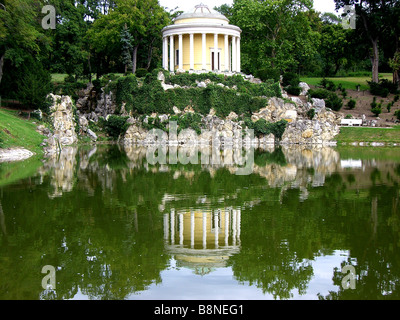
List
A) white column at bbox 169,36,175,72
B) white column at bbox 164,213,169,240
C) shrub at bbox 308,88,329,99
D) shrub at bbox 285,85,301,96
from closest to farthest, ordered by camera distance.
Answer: white column at bbox 164,213,169,240 → shrub at bbox 308,88,329,99 → shrub at bbox 285,85,301,96 → white column at bbox 169,36,175,72

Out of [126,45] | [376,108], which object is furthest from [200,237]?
[126,45]

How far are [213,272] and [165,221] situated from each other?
13.6ft

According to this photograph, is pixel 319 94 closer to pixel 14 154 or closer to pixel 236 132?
pixel 236 132

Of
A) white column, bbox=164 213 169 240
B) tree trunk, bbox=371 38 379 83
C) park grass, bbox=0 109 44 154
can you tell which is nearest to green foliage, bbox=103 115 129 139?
park grass, bbox=0 109 44 154

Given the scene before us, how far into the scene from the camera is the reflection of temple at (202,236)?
998cm

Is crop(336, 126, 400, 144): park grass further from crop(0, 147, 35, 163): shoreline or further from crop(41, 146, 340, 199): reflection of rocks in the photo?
crop(0, 147, 35, 163): shoreline

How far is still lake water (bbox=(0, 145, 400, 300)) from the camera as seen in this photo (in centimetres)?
842

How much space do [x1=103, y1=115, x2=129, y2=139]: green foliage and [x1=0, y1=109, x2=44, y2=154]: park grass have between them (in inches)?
419

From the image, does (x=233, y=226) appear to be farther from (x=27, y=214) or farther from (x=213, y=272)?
(x=27, y=214)

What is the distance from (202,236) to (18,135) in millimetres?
27305

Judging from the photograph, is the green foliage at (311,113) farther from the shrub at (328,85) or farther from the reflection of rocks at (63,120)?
the reflection of rocks at (63,120)

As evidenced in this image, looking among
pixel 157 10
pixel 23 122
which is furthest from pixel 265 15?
pixel 23 122

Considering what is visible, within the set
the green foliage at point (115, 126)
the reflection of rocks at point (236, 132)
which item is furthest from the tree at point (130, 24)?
the reflection of rocks at point (236, 132)

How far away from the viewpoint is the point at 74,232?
1191cm
